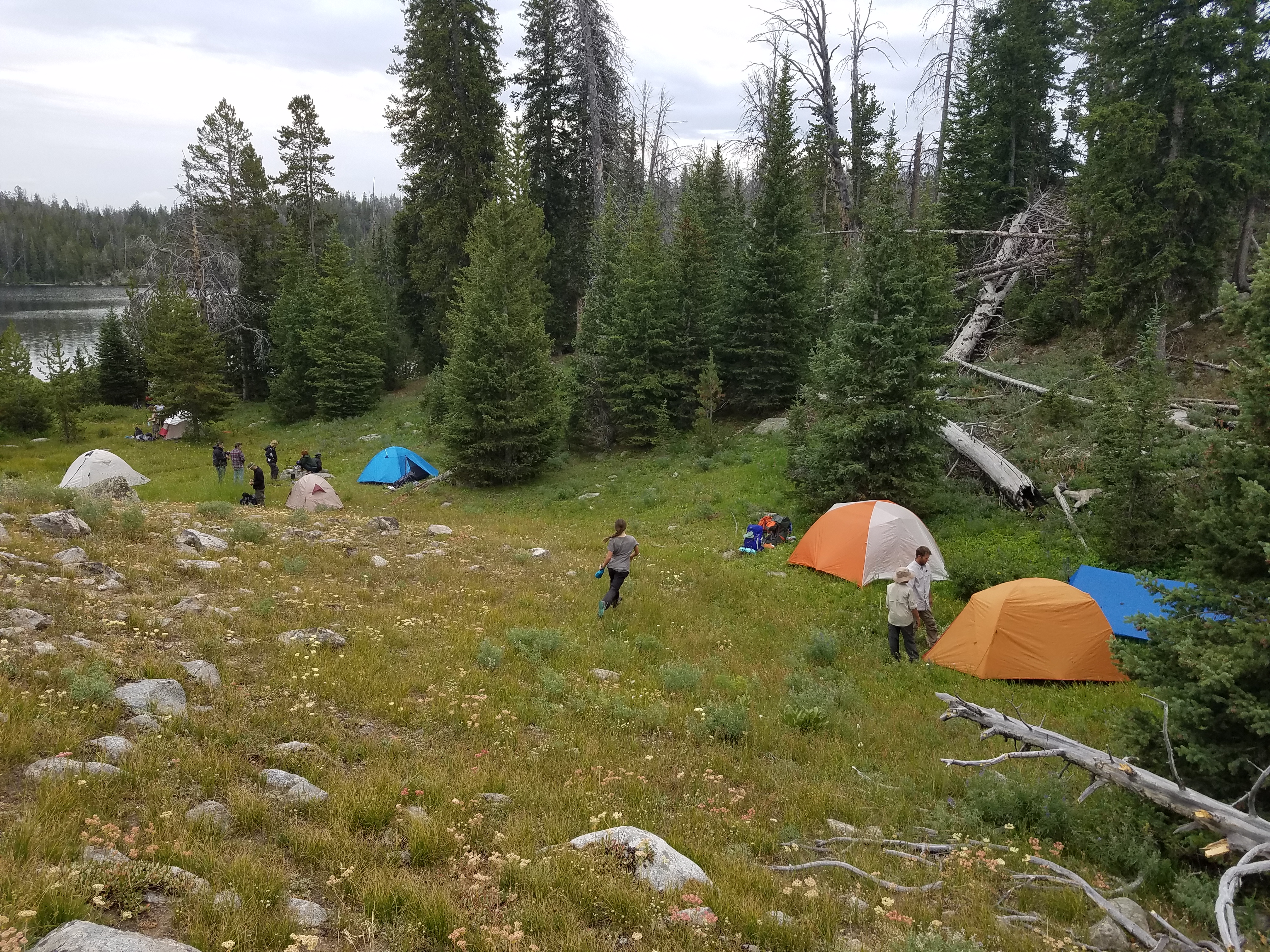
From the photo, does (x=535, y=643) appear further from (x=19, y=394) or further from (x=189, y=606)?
(x=19, y=394)

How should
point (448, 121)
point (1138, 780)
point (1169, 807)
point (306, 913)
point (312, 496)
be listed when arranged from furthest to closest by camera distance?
point (448, 121) < point (312, 496) < point (1138, 780) < point (1169, 807) < point (306, 913)

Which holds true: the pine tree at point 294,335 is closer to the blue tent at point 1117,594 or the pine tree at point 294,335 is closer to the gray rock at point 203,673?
the gray rock at point 203,673

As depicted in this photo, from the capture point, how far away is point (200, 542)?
11.2 m

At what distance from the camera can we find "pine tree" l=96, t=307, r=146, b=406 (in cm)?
4550

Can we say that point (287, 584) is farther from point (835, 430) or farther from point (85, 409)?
point (85, 409)

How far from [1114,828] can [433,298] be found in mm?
38344

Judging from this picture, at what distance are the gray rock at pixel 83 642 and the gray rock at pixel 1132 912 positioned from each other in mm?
8587

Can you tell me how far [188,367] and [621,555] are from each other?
32531mm

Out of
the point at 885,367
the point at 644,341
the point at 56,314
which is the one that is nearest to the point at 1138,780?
the point at 885,367

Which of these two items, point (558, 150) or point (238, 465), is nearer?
point (238, 465)

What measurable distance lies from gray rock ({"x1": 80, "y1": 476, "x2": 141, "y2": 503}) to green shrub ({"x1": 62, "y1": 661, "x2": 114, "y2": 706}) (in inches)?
417

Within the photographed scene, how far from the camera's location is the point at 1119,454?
457 inches

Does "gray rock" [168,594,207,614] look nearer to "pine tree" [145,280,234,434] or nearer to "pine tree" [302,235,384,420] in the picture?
"pine tree" [302,235,384,420]

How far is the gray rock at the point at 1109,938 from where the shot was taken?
392 centimetres
